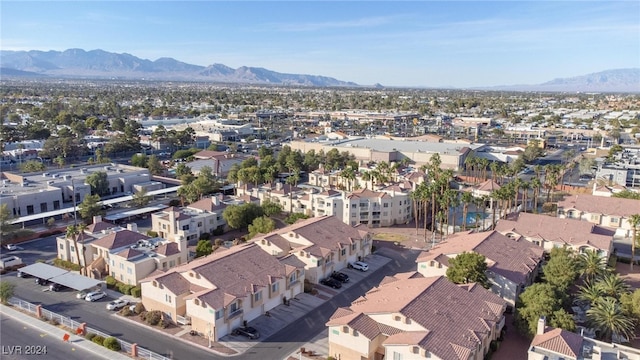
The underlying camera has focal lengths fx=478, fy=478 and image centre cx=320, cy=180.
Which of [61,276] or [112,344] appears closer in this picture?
[112,344]

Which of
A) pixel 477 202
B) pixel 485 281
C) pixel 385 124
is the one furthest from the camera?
pixel 385 124

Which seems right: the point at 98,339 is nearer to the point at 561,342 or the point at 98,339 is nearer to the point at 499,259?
the point at 561,342

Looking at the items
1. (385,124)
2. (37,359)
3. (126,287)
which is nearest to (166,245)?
(126,287)

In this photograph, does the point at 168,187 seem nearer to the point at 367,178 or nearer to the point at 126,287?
the point at 367,178

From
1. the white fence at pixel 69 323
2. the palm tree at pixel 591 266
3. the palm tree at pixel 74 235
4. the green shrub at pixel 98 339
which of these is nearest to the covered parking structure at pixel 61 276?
the palm tree at pixel 74 235

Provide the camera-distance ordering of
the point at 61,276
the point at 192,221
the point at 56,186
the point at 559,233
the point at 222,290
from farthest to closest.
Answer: the point at 56,186, the point at 192,221, the point at 559,233, the point at 61,276, the point at 222,290

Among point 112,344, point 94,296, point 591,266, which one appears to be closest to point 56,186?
point 94,296
